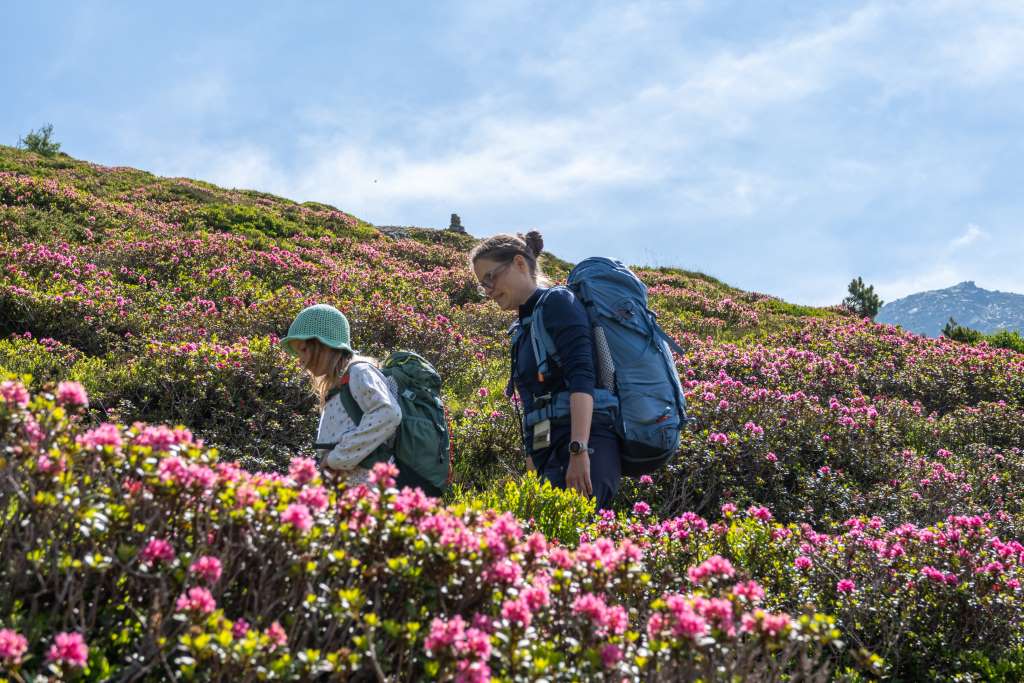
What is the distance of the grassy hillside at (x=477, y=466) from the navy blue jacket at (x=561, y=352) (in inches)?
26.6

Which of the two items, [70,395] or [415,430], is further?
[415,430]

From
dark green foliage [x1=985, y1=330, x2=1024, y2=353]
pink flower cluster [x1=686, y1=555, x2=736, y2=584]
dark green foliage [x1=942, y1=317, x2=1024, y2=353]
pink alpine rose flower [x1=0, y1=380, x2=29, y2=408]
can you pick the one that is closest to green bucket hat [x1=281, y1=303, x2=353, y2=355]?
pink alpine rose flower [x1=0, y1=380, x2=29, y2=408]

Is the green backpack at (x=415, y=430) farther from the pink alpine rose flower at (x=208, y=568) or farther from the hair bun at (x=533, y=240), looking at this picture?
the pink alpine rose flower at (x=208, y=568)

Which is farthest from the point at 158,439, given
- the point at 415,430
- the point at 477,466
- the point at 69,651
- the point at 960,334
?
the point at 960,334

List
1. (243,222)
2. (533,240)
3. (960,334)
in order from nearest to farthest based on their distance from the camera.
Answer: (533,240), (960,334), (243,222)

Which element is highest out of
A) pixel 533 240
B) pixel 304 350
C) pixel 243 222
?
pixel 243 222

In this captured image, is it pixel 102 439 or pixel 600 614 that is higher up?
pixel 102 439

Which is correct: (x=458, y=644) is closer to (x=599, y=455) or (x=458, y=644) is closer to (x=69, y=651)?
(x=69, y=651)

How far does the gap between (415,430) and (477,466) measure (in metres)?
2.58

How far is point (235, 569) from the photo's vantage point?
7.77 feet

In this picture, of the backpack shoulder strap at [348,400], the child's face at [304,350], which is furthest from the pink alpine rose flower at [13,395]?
the child's face at [304,350]

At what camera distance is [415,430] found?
4109 millimetres

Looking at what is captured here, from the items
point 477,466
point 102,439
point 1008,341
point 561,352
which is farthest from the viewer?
point 1008,341

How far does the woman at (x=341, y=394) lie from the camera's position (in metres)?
3.89
